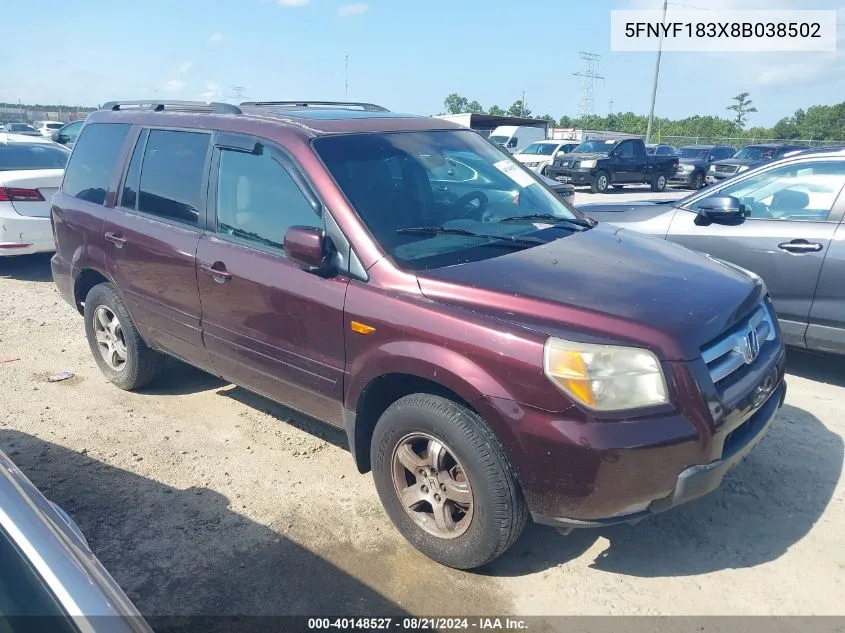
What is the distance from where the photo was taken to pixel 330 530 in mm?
3301

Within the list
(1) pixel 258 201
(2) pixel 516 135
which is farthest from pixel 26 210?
(2) pixel 516 135

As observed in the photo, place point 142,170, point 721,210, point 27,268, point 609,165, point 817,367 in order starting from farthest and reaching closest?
point 609,165
point 27,268
point 817,367
point 721,210
point 142,170

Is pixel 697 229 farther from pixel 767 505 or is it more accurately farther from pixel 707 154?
pixel 707 154

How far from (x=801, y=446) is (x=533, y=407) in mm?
2458

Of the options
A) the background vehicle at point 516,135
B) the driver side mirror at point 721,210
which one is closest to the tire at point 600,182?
the background vehicle at point 516,135

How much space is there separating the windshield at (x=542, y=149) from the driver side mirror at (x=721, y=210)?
19.6 metres

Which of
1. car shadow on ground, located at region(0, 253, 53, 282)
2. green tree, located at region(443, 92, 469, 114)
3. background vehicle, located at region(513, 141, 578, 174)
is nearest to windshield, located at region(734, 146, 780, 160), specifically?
background vehicle, located at region(513, 141, 578, 174)

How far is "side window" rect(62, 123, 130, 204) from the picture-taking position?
4637 millimetres

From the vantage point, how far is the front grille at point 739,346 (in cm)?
268

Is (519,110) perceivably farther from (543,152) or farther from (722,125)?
(543,152)

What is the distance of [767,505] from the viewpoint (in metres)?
3.46

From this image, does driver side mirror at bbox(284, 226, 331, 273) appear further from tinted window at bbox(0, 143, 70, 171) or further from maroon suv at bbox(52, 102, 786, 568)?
tinted window at bbox(0, 143, 70, 171)

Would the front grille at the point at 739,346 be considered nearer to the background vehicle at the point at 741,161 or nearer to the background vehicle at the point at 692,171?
the background vehicle at the point at 741,161

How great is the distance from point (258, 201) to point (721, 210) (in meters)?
3.46
